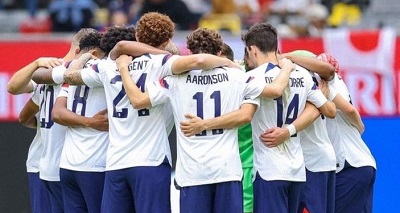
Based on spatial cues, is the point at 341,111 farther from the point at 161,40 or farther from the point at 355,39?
the point at 355,39

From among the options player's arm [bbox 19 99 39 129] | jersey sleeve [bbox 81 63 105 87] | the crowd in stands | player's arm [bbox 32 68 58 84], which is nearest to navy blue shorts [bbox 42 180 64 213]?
player's arm [bbox 19 99 39 129]

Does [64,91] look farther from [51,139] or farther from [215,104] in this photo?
[215,104]

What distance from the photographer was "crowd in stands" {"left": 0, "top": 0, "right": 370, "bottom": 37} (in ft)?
50.5

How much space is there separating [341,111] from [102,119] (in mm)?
1919

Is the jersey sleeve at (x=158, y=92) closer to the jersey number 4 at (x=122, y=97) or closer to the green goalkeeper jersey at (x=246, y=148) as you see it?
the jersey number 4 at (x=122, y=97)

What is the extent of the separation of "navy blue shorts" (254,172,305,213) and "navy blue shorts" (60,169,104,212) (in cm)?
125

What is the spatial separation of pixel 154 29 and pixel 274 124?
113 cm

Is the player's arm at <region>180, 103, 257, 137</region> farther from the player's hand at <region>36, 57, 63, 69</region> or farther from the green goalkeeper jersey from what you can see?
the player's hand at <region>36, 57, 63, 69</region>

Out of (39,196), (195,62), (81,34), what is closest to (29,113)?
(39,196)

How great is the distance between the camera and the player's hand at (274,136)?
8.13m

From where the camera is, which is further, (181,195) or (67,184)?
(67,184)

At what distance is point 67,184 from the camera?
8.70 metres

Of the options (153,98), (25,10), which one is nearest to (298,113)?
(153,98)

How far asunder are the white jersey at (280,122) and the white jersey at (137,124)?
0.69 m
